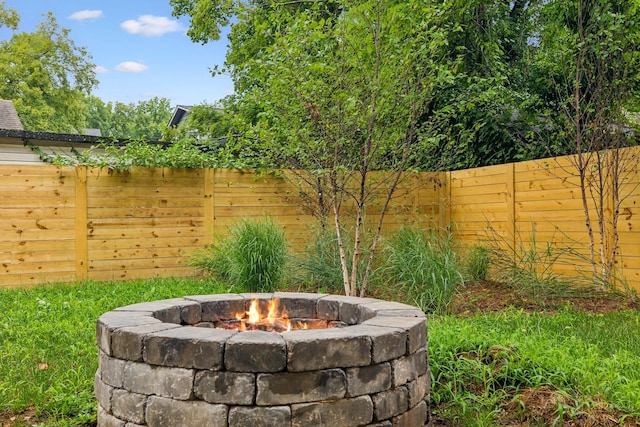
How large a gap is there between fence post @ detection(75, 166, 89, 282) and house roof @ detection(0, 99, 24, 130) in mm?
9617

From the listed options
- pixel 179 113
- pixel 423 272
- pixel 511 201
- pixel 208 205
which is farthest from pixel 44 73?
pixel 423 272

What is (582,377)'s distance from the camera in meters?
2.95

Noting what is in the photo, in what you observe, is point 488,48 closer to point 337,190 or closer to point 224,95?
point 337,190

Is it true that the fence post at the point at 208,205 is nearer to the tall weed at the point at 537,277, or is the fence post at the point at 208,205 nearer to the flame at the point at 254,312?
the tall weed at the point at 537,277

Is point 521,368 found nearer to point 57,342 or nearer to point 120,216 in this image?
point 57,342

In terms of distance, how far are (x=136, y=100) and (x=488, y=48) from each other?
43742 mm

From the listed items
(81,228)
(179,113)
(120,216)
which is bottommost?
(81,228)

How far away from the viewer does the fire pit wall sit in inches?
87.9

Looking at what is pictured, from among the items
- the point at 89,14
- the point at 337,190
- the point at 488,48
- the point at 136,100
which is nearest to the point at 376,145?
the point at 337,190

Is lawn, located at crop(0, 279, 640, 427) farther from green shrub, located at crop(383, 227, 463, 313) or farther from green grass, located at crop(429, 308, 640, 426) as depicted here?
green shrub, located at crop(383, 227, 463, 313)

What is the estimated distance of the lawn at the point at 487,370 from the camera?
278 centimetres

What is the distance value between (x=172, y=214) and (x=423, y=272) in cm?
363

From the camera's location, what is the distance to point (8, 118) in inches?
605

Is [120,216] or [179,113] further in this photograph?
[179,113]
